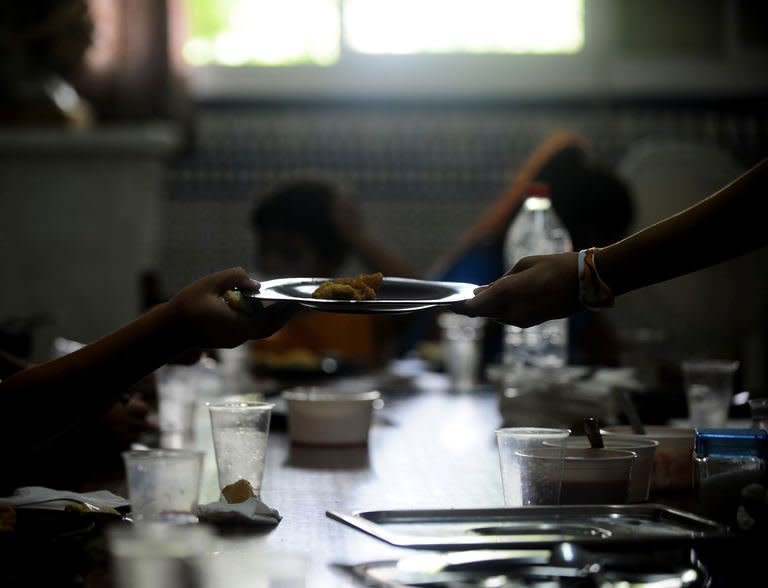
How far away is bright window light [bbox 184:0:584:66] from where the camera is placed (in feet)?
18.2

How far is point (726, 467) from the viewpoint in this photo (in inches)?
54.1

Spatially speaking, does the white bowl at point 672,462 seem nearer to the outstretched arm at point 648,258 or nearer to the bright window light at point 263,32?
the outstretched arm at point 648,258

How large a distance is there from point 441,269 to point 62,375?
3.17 metres

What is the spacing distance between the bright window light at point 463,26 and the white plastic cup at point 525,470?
4.29 m

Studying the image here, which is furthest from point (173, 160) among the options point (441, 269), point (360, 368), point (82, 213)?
point (360, 368)

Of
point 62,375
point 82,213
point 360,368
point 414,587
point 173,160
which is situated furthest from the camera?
point 173,160

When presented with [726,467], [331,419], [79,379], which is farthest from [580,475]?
[331,419]

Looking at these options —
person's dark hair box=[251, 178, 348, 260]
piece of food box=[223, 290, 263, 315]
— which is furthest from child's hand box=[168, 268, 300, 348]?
person's dark hair box=[251, 178, 348, 260]

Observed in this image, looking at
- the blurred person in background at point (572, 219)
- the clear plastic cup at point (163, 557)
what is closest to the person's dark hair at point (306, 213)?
the blurred person in background at point (572, 219)

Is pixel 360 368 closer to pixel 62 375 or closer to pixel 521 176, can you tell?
pixel 521 176

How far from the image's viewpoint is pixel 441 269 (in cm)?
459

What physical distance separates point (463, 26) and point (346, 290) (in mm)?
4237

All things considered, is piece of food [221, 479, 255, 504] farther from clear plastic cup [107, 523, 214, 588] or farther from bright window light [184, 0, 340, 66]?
bright window light [184, 0, 340, 66]

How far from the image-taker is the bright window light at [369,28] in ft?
18.2
